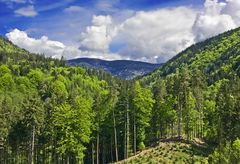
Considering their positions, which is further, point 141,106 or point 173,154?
point 141,106

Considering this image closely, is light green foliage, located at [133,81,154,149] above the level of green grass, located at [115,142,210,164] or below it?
above

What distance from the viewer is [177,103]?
9806 centimetres

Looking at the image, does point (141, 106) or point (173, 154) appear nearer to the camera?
point (173, 154)

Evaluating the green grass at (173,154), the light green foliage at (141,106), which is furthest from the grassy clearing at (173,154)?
the light green foliage at (141,106)

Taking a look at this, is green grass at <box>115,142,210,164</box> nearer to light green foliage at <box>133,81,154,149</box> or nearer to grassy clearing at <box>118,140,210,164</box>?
grassy clearing at <box>118,140,210,164</box>

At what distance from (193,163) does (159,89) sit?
2757cm

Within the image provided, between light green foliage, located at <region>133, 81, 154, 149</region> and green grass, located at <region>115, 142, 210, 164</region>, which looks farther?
light green foliage, located at <region>133, 81, 154, 149</region>

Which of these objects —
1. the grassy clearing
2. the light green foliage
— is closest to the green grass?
the grassy clearing

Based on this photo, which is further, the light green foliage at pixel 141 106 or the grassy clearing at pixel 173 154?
the light green foliage at pixel 141 106

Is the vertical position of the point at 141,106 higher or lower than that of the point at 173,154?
higher

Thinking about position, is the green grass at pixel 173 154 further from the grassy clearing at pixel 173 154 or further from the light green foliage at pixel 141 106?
the light green foliage at pixel 141 106

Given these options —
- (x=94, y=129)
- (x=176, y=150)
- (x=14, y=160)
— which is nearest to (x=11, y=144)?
(x=14, y=160)

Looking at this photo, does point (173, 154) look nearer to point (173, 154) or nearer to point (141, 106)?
point (173, 154)

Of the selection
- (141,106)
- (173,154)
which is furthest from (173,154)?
(141,106)
